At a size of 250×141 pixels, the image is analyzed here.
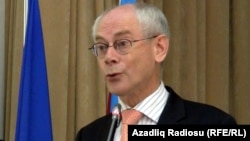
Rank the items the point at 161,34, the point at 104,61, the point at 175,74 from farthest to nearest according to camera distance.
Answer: the point at 175,74
the point at 161,34
the point at 104,61

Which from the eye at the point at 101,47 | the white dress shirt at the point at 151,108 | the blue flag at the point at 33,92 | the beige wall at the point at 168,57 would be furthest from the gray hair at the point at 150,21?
the beige wall at the point at 168,57

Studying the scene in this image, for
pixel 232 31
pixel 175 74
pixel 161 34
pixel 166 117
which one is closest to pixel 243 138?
pixel 166 117

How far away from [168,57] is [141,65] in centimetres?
223

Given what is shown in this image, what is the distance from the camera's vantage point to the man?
1.65 m

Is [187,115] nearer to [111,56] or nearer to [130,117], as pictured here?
[130,117]

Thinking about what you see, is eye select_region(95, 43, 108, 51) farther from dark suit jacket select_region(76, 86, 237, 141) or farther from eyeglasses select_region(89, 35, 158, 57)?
dark suit jacket select_region(76, 86, 237, 141)

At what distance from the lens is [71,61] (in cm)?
353

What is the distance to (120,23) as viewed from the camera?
1.68 m

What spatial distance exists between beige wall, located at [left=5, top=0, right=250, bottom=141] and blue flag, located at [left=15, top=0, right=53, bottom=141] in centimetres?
46

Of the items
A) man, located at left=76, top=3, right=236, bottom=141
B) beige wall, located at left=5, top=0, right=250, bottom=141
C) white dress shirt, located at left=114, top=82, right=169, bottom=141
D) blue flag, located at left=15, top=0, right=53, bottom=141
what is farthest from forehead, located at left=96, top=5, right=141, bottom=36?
beige wall, located at left=5, top=0, right=250, bottom=141

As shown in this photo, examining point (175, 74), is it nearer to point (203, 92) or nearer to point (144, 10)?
point (203, 92)

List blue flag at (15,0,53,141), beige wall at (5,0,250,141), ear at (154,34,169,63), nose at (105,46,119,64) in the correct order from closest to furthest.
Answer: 1. nose at (105,46,119,64)
2. ear at (154,34,169,63)
3. blue flag at (15,0,53,141)
4. beige wall at (5,0,250,141)

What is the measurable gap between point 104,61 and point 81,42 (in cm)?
191

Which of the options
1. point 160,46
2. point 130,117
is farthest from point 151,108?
point 160,46
